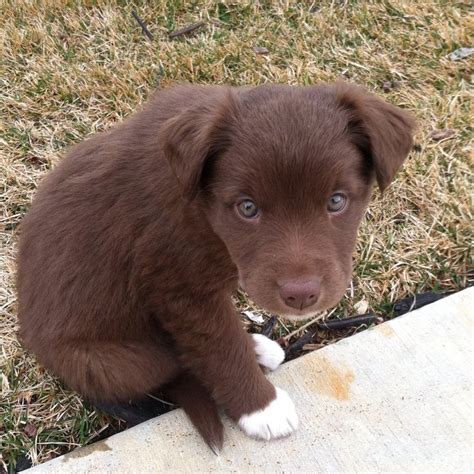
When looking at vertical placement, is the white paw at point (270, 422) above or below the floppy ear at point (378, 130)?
below

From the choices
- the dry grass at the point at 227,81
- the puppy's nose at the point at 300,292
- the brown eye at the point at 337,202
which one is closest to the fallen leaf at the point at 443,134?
the dry grass at the point at 227,81

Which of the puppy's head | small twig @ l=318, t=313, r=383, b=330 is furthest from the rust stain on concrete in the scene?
the puppy's head

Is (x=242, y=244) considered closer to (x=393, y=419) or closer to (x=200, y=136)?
(x=200, y=136)

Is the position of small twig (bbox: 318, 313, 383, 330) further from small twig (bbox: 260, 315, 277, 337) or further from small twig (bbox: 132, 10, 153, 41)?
small twig (bbox: 132, 10, 153, 41)

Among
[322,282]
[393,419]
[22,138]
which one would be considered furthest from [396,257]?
[22,138]

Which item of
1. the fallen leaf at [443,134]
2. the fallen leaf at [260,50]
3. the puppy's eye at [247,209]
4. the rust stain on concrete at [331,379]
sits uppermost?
the puppy's eye at [247,209]

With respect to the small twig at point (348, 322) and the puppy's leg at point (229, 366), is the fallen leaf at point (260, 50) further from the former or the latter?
the puppy's leg at point (229, 366)
